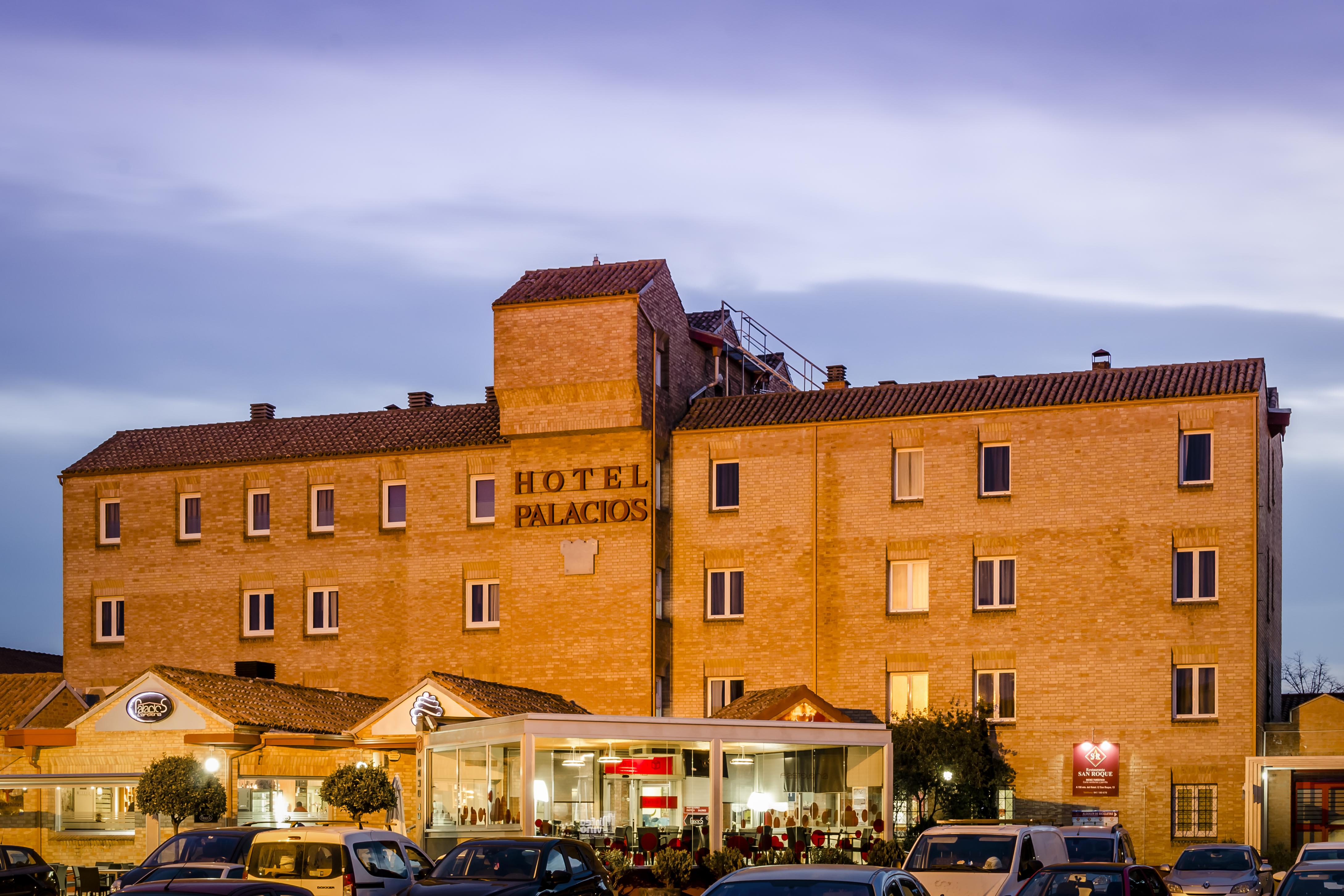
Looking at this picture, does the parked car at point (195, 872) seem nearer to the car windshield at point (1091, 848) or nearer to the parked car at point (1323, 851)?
the car windshield at point (1091, 848)

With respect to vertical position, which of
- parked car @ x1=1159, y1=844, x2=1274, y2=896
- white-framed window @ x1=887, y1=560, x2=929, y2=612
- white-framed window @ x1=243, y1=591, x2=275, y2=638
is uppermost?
white-framed window @ x1=887, y1=560, x2=929, y2=612

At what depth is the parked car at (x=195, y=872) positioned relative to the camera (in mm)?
23562

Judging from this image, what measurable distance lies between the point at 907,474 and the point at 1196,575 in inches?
327

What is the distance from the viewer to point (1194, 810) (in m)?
43.8

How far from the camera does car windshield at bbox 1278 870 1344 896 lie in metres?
16.7

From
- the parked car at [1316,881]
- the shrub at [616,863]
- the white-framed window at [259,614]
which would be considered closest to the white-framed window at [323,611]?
→ the white-framed window at [259,614]

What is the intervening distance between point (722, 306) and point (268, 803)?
77.5ft

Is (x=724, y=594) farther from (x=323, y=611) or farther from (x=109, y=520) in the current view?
(x=109, y=520)

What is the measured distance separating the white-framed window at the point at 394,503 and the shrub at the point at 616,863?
72.4 feet

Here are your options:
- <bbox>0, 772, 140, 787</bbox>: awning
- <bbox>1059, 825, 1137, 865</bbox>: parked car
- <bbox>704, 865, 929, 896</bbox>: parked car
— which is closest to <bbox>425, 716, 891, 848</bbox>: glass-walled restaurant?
<bbox>1059, 825, 1137, 865</bbox>: parked car

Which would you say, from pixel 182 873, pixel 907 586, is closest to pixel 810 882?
pixel 182 873

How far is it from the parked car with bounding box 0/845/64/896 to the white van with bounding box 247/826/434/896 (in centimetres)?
896

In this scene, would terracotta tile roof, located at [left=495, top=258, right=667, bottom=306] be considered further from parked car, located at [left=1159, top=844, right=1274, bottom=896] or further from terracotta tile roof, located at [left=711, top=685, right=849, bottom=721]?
parked car, located at [left=1159, top=844, right=1274, bottom=896]

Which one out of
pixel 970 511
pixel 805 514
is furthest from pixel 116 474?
pixel 970 511
